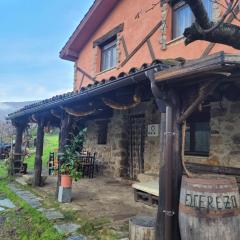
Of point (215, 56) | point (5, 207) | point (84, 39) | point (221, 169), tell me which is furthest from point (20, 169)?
point (215, 56)

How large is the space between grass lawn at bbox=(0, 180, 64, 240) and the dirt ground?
2.16ft

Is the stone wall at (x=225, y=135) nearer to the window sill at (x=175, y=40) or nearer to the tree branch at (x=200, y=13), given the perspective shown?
the window sill at (x=175, y=40)

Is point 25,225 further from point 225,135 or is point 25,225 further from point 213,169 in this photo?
point 225,135

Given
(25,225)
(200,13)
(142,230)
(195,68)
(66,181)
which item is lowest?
(25,225)

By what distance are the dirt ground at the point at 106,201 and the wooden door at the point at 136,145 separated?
420 mm

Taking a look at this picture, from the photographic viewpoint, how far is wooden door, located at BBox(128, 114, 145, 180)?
26.8 ft

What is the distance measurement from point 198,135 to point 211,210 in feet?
10.3

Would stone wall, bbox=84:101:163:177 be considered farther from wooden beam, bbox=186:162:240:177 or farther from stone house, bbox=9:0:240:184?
wooden beam, bbox=186:162:240:177

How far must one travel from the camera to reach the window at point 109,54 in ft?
31.4

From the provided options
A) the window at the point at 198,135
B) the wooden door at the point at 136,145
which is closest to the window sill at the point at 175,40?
the window at the point at 198,135

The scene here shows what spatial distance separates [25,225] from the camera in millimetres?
4641

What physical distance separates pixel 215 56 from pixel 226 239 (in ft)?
6.01

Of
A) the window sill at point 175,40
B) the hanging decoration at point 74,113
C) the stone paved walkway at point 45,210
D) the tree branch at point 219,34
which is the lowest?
the stone paved walkway at point 45,210

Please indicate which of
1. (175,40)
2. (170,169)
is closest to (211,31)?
(170,169)
